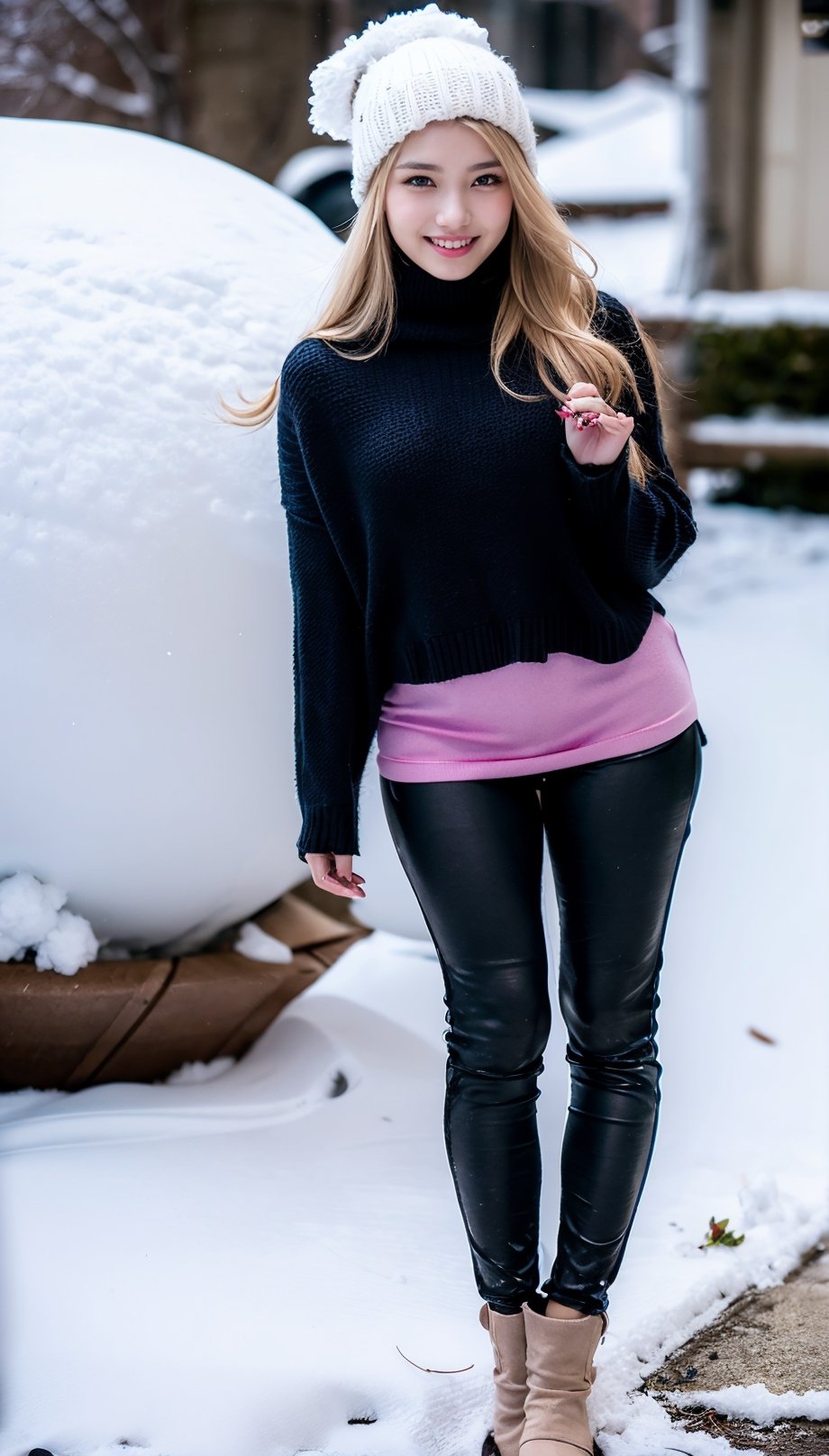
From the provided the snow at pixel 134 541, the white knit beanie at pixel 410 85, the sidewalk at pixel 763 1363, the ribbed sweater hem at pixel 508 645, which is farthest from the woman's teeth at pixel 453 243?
the sidewalk at pixel 763 1363

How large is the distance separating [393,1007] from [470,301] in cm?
146

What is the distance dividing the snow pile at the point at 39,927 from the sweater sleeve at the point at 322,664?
64cm

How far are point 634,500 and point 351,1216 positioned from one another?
1.25 meters

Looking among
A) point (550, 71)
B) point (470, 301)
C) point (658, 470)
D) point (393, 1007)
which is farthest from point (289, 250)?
point (550, 71)

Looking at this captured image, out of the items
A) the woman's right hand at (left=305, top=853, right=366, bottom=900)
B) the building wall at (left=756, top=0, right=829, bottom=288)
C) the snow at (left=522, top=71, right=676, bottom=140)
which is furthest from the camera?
the snow at (left=522, top=71, right=676, bottom=140)

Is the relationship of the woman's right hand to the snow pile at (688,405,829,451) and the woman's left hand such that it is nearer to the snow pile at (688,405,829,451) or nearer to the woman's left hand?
the woman's left hand

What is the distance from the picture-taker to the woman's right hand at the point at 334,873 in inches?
74.3

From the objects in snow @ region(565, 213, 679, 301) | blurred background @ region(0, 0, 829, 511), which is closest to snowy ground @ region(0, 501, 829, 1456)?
blurred background @ region(0, 0, 829, 511)

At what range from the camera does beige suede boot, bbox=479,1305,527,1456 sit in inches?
72.6

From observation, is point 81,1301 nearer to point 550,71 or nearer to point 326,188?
point 326,188

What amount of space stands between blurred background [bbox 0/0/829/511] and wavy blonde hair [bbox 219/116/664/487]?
1691 mm

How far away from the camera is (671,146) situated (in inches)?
381

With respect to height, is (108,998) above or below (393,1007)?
above

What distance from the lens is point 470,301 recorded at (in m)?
1.81
